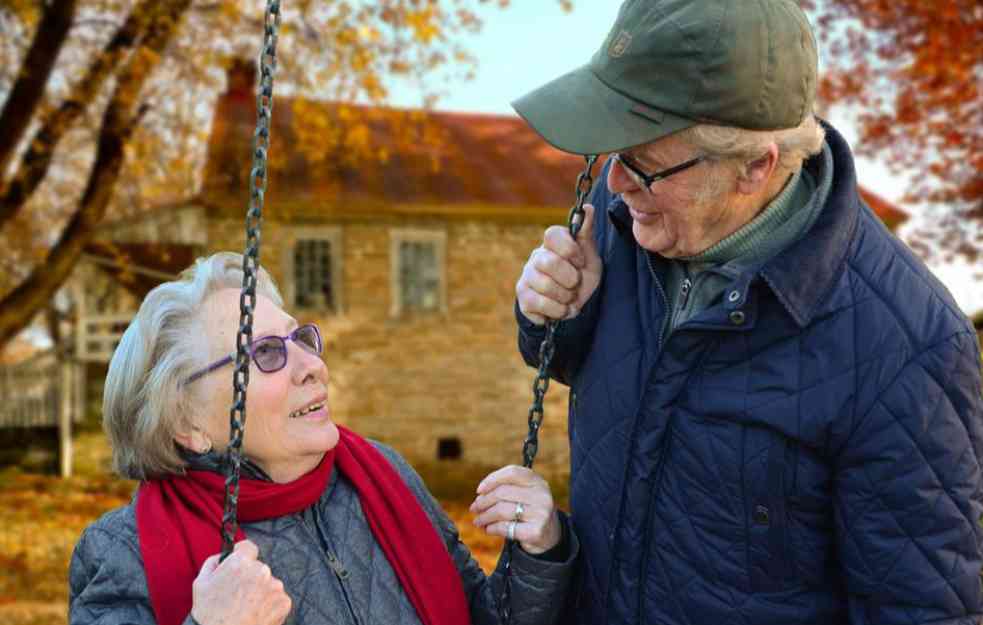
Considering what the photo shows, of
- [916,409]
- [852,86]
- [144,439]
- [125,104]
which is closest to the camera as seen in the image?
[916,409]

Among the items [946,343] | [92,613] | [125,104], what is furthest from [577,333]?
[125,104]

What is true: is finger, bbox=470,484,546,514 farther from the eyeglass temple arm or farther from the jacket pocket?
the eyeglass temple arm

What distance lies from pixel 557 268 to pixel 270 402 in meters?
0.71

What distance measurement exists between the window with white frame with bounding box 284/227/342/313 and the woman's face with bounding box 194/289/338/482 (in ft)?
45.4

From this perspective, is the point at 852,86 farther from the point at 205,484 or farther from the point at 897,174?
the point at 205,484

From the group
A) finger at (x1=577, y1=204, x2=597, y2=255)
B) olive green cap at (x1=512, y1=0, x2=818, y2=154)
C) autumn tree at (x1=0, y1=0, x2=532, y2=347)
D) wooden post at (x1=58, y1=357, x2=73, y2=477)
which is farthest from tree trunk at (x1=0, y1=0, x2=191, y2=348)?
olive green cap at (x1=512, y1=0, x2=818, y2=154)

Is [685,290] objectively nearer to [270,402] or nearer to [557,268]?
[557,268]

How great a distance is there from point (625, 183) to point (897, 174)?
59.0 ft

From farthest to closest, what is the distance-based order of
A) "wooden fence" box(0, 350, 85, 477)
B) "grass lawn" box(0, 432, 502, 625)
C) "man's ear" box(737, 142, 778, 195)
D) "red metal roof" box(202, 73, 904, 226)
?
"wooden fence" box(0, 350, 85, 477), "red metal roof" box(202, 73, 904, 226), "grass lawn" box(0, 432, 502, 625), "man's ear" box(737, 142, 778, 195)

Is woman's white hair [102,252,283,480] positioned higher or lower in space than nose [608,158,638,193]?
lower

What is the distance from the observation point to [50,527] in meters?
13.4

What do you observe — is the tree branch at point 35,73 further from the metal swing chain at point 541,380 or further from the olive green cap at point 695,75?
the olive green cap at point 695,75

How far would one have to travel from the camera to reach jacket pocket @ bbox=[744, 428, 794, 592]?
1.83 m

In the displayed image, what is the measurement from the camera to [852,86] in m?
17.9
